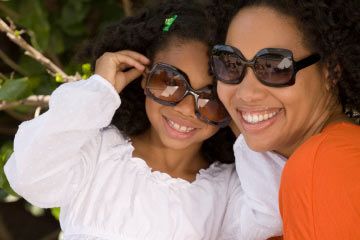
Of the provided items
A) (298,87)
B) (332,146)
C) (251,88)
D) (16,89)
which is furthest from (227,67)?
(16,89)

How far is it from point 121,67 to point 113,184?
1.30 feet

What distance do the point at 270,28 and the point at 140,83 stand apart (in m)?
0.73

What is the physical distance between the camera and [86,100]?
2172mm

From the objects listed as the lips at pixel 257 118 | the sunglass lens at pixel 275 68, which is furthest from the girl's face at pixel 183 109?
the sunglass lens at pixel 275 68

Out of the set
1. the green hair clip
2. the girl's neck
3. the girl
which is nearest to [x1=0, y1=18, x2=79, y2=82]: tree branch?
the girl

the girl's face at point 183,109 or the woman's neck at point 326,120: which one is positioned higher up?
the girl's face at point 183,109

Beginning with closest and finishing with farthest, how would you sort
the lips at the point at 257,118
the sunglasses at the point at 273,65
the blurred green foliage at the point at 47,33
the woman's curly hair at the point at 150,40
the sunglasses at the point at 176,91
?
1. the sunglasses at the point at 273,65
2. the lips at the point at 257,118
3. the sunglasses at the point at 176,91
4. the woman's curly hair at the point at 150,40
5. the blurred green foliage at the point at 47,33

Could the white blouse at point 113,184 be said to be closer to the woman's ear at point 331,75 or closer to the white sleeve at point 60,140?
the white sleeve at point 60,140

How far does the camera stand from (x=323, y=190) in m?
1.67

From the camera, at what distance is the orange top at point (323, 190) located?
1.64m

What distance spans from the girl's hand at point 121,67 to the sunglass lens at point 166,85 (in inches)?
3.6

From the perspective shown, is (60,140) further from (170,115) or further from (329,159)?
(329,159)

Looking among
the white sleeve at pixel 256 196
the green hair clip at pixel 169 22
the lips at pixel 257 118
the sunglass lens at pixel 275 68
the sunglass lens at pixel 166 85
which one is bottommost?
the white sleeve at pixel 256 196

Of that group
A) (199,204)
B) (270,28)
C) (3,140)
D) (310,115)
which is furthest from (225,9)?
(3,140)
